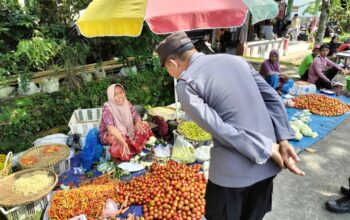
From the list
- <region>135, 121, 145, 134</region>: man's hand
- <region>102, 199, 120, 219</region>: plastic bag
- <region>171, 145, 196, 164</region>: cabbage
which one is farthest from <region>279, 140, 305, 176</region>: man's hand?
<region>135, 121, 145, 134</region>: man's hand

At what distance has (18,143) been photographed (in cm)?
416

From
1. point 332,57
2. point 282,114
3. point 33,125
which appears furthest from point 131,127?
point 332,57

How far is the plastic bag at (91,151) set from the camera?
365 centimetres

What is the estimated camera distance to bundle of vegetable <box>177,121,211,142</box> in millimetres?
3890

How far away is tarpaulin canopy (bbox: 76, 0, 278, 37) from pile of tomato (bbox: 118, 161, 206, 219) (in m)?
1.61

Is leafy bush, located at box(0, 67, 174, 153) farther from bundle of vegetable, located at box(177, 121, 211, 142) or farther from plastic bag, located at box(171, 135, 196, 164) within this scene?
plastic bag, located at box(171, 135, 196, 164)

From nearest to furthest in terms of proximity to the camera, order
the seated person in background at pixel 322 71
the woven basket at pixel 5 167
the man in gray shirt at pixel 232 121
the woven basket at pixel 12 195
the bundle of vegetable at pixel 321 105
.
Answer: the man in gray shirt at pixel 232 121, the woven basket at pixel 12 195, the woven basket at pixel 5 167, the bundle of vegetable at pixel 321 105, the seated person in background at pixel 322 71

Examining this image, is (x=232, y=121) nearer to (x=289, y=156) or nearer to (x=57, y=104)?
(x=289, y=156)

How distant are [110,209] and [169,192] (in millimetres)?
615

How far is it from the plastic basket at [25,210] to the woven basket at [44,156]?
0.52 meters

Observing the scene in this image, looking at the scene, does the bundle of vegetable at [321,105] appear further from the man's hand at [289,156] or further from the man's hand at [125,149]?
the man's hand at [289,156]

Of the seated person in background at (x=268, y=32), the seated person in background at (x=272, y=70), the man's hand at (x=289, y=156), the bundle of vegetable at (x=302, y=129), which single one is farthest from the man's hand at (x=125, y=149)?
the seated person in background at (x=268, y=32)

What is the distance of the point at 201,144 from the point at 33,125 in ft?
8.88

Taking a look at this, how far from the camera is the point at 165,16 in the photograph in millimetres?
2656
